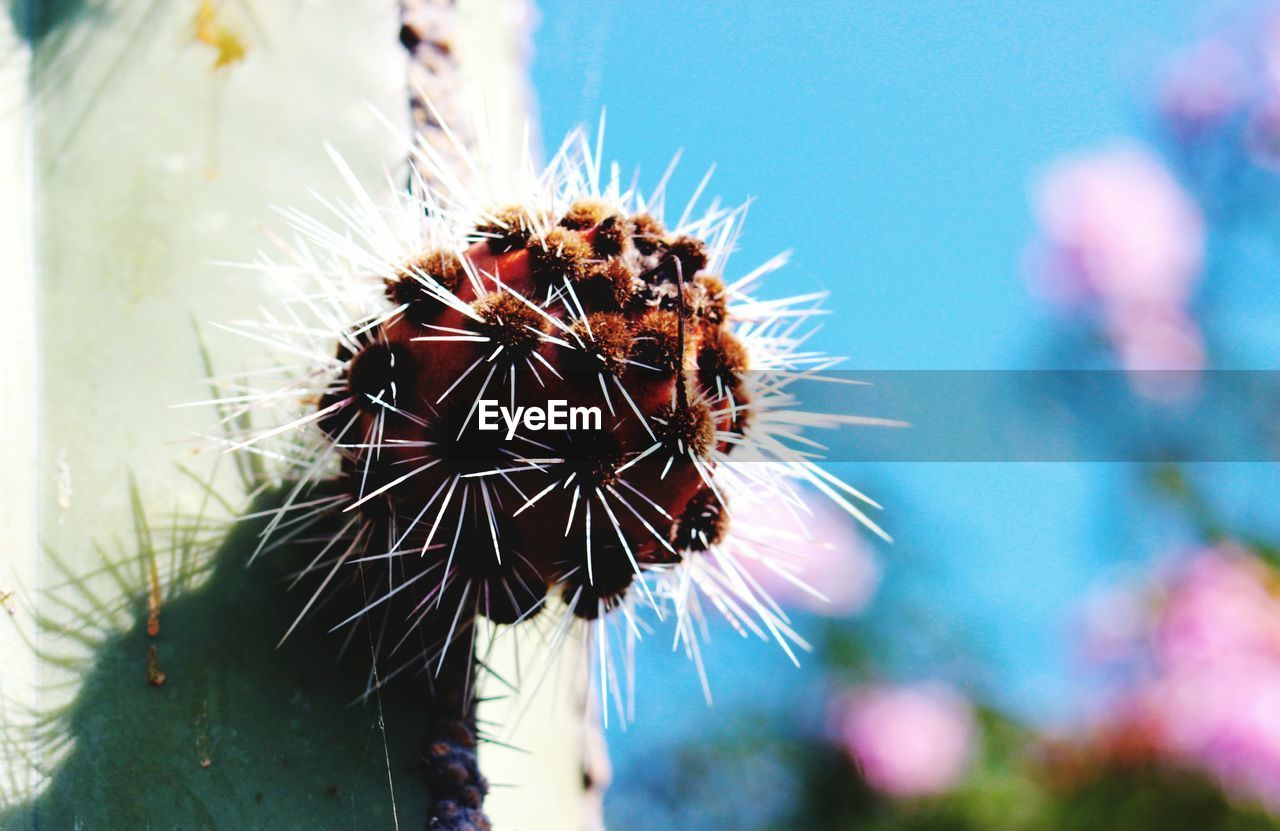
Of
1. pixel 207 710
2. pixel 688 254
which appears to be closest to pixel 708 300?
pixel 688 254

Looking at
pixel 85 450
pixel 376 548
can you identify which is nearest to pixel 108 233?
pixel 85 450

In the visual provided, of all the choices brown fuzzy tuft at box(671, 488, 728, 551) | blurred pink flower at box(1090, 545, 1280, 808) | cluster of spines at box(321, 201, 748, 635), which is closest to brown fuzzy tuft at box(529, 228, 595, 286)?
cluster of spines at box(321, 201, 748, 635)

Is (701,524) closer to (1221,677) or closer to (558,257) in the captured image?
(558,257)

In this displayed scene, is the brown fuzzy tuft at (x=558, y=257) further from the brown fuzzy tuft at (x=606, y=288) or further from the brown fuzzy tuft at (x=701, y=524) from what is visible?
the brown fuzzy tuft at (x=701, y=524)

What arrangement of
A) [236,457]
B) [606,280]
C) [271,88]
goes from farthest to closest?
[271,88] < [236,457] < [606,280]

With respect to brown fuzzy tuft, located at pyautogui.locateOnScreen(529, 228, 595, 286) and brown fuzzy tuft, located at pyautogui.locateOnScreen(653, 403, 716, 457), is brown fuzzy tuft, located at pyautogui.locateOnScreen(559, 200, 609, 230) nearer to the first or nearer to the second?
brown fuzzy tuft, located at pyautogui.locateOnScreen(529, 228, 595, 286)

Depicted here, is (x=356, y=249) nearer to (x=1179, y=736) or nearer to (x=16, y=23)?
(x=16, y=23)
